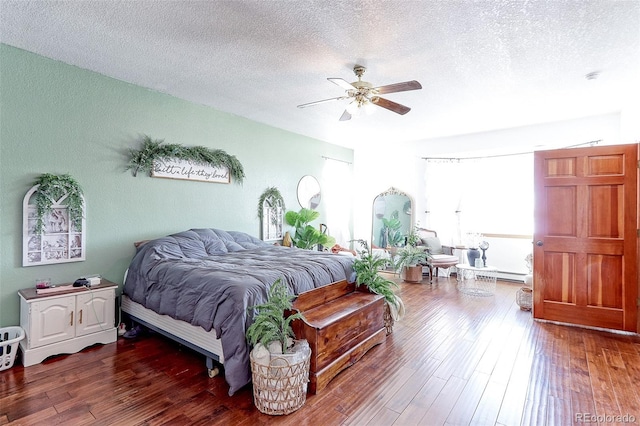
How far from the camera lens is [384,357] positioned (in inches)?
108

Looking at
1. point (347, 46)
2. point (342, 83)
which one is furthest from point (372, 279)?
point (347, 46)

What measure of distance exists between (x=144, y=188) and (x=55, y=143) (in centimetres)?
92

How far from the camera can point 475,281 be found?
5230 mm

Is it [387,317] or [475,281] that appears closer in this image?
[387,317]

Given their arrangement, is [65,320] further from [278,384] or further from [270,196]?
[270,196]

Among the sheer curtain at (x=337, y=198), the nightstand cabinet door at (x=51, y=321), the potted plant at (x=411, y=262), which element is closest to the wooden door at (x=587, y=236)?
the potted plant at (x=411, y=262)

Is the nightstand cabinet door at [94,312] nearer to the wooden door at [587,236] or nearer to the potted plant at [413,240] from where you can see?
the potted plant at [413,240]

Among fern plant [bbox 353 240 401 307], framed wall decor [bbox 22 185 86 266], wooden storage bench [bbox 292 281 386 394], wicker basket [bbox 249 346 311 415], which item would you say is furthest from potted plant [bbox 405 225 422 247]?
framed wall decor [bbox 22 185 86 266]

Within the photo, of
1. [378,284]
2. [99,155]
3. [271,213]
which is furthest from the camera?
[271,213]

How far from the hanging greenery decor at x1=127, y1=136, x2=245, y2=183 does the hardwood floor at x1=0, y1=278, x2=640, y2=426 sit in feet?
6.34

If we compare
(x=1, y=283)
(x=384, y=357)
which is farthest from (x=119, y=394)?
(x=384, y=357)

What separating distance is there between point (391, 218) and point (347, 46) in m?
4.53

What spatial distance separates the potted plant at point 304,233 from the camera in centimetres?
539

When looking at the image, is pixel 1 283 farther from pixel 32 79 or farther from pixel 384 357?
pixel 384 357
